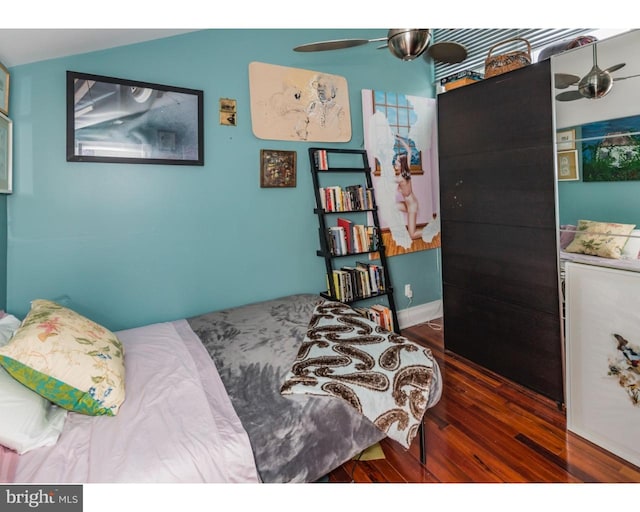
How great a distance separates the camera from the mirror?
1.62 metres

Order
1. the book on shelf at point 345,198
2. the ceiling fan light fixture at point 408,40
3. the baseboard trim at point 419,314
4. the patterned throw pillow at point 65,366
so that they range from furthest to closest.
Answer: the baseboard trim at point 419,314, the book on shelf at point 345,198, the ceiling fan light fixture at point 408,40, the patterned throw pillow at point 65,366

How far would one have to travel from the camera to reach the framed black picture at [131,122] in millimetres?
2004

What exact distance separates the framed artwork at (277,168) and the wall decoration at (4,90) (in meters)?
1.41

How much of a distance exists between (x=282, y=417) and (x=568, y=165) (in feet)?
6.34

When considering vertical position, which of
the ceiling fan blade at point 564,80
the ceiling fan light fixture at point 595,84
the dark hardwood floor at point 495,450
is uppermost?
the ceiling fan blade at point 564,80

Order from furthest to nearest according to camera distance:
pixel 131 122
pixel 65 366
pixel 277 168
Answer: pixel 277 168 < pixel 131 122 < pixel 65 366

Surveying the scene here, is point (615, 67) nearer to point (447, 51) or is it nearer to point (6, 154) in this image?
point (447, 51)

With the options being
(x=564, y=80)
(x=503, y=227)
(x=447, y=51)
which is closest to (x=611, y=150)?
(x=564, y=80)

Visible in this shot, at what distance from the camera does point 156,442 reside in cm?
112

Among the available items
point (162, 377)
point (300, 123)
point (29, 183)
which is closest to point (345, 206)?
point (300, 123)

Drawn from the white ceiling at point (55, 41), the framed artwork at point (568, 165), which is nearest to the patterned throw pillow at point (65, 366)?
the white ceiling at point (55, 41)

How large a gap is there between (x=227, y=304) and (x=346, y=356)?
120 centimetres

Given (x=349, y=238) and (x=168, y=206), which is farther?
(x=349, y=238)

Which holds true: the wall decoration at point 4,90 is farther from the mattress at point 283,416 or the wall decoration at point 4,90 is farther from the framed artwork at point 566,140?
the framed artwork at point 566,140
